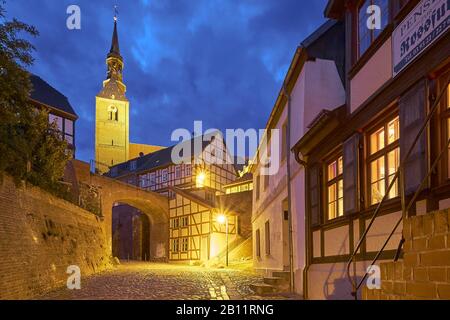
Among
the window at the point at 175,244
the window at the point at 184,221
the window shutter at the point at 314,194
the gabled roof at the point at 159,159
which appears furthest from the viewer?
the gabled roof at the point at 159,159

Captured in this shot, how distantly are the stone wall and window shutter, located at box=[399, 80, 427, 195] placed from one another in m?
8.04

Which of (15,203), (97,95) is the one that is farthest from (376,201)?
(97,95)

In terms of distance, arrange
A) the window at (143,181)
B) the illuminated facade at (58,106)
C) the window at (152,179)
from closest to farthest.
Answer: the illuminated facade at (58,106)
the window at (152,179)
the window at (143,181)

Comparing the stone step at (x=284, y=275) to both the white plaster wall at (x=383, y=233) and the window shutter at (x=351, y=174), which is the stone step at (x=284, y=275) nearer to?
the window shutter at (x=351, y=174)

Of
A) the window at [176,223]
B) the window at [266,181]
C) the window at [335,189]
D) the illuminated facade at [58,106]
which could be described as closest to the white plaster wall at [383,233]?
the window at [335,189]

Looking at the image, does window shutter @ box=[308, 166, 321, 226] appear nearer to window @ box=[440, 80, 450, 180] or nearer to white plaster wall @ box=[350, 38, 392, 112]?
white plaster wall @ box=[350, 38, 392, 112]

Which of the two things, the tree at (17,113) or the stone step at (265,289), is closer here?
the tree at (17,113)

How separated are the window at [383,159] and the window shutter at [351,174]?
0.79 ft

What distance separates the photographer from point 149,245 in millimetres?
38438

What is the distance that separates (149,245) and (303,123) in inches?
1223

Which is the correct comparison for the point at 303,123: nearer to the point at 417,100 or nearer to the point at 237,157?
the point at 417,100

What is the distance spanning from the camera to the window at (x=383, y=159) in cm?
602

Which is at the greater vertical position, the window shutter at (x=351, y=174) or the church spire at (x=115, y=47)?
the church spire at (x=115, y=47)

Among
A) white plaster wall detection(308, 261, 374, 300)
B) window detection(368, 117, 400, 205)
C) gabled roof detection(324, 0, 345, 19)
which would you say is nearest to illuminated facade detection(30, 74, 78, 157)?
gabled roof detection(324, 0, 345, 19)
